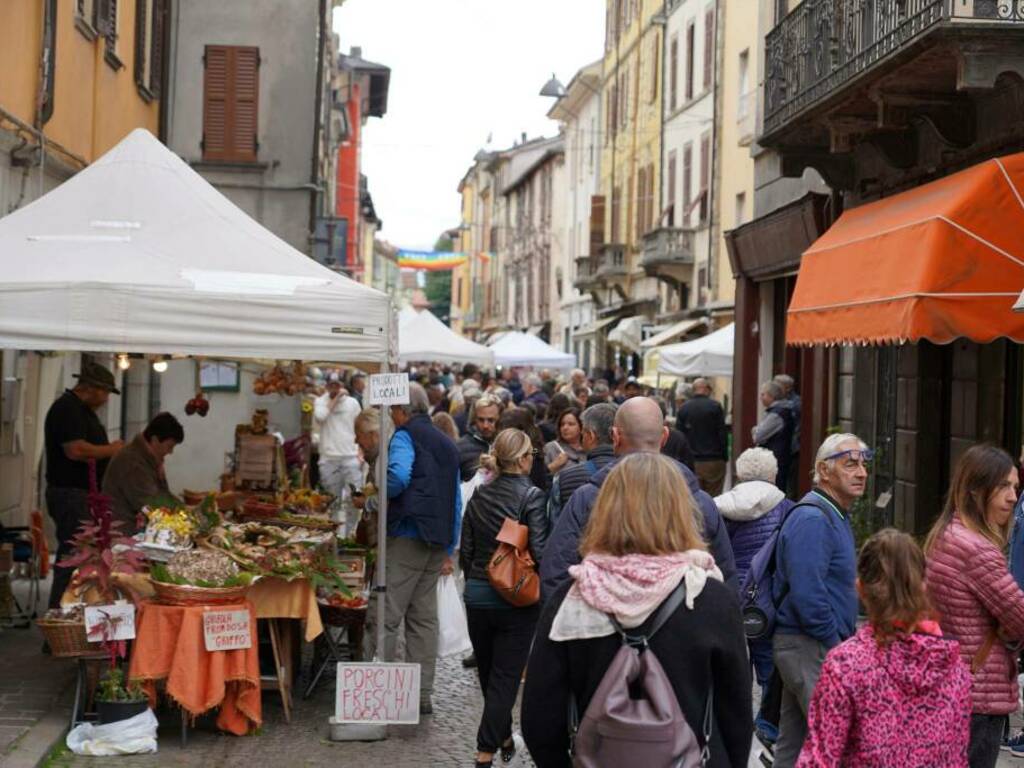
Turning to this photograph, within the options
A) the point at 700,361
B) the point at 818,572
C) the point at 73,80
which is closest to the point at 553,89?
the point at 700,361

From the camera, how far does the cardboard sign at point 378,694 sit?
9297 millimetres

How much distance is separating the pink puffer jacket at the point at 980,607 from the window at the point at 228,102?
19311mm

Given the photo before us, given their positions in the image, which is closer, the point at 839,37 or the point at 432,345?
the point at 839,37

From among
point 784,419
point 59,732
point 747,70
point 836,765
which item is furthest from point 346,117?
point 836,765

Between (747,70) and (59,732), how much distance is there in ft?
79.4

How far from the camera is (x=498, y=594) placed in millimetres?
8422

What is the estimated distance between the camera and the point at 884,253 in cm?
1308

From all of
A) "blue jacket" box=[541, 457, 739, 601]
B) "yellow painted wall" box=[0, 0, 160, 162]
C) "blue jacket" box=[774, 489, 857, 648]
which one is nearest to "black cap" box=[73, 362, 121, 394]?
"yellow painted wall" box=[0, 0, 160, 162]

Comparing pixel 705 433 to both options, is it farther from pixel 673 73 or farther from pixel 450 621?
pixel 673 73

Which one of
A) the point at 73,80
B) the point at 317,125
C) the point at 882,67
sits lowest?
the point at 882,67

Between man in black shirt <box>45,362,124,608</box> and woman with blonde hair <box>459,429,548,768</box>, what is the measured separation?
12.8 feet

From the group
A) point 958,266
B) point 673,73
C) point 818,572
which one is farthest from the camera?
point 673,73

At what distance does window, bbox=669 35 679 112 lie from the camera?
38.7 meters

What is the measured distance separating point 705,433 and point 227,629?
1206cm
